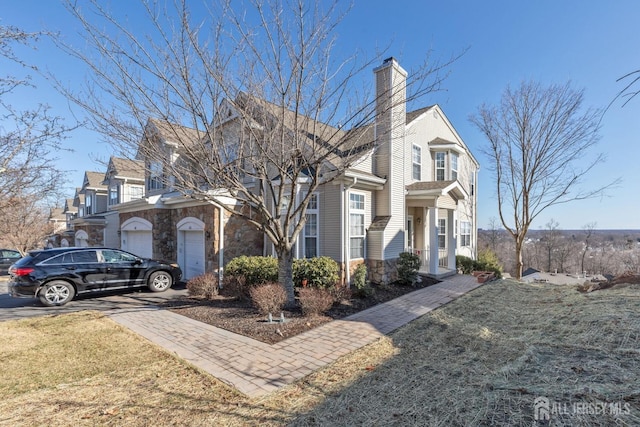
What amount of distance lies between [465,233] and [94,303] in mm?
16816

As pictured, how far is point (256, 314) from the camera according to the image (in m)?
7.01

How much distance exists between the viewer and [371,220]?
1089 cm

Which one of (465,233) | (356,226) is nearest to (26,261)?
(356,226)

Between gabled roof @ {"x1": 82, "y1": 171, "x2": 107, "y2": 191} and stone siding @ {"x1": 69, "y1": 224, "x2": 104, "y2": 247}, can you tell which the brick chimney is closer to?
stone siding @ {"x1": 69, "y1": 224, "x2": 104, "y2": 247}

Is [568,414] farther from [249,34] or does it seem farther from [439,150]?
[439,150]

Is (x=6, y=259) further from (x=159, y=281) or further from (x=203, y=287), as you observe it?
(x=203, y=287)

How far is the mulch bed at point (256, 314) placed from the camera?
19.4ft

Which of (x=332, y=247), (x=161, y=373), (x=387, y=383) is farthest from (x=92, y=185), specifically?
(x=387, y=383)

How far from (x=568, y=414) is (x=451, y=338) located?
105 inches

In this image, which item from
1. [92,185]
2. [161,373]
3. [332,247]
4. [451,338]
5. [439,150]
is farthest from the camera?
[92,185]

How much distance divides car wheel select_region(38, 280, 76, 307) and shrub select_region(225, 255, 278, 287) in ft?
15.0

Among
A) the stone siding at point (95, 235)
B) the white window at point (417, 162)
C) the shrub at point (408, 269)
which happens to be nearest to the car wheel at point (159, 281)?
the shrub at point (408, 269)

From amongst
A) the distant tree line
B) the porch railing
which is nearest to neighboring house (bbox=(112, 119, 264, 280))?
the porch railing

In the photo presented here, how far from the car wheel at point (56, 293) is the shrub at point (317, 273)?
6.60 m
